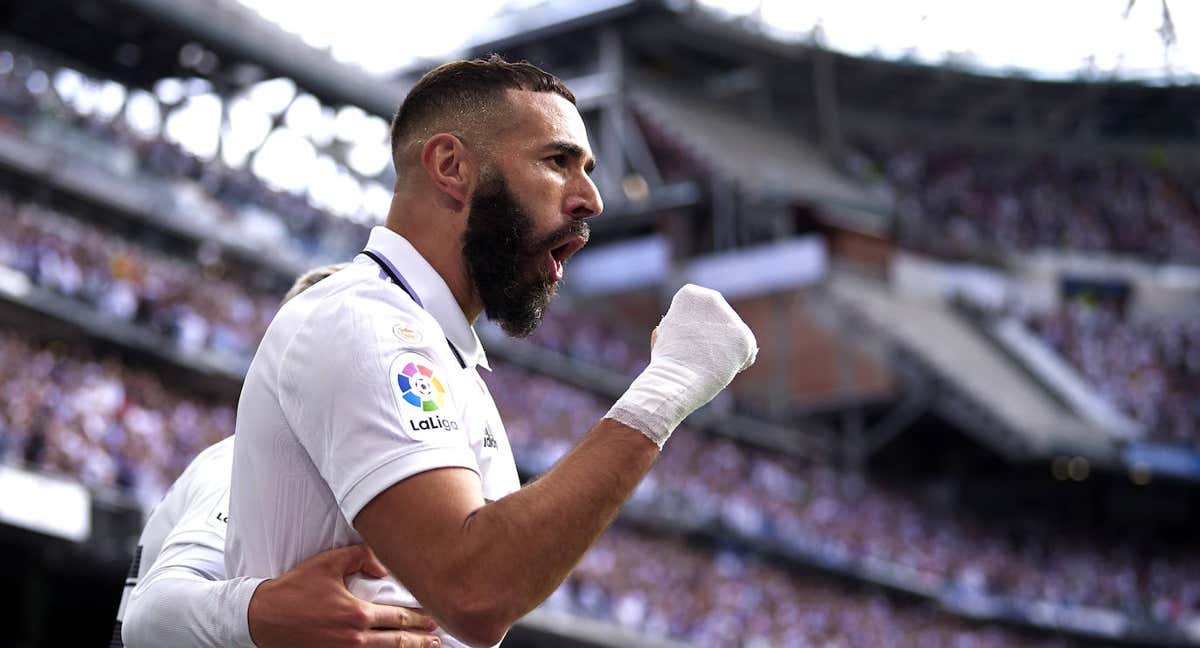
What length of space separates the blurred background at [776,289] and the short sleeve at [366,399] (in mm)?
13496

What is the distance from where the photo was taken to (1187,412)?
3553 cm

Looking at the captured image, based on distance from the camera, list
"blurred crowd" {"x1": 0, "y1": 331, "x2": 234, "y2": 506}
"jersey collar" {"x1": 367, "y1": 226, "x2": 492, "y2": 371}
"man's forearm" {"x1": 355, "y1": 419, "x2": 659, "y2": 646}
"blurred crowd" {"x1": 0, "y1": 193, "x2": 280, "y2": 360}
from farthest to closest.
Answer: "blurred crowd" {"x1": 0, "y1": 193, "x2": 280, "y2": 360}
"blurred crowd" {"x1": 0, "y1": 331, "x2": 234, "y2": 506}
"jersey collar" {"x1": 367, "y1": 226, "x2": 492, "y2": 371}
"man's forearm" {"x1": 355, "y1": 419, "x2": 659, "y2": 646}

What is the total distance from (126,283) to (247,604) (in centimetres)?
1927

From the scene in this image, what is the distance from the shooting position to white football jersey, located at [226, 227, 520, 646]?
2.33 metres

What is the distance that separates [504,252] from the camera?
8.88ft

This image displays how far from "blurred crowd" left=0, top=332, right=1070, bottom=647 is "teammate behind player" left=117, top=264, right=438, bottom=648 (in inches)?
455

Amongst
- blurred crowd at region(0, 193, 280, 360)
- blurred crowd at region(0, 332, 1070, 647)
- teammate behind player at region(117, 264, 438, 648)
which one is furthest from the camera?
blurred crowd at region(0, 193, 280, 360)

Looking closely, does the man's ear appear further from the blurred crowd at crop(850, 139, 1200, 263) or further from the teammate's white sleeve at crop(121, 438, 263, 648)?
the blurred crowd at crop(850, 139, 1200, 263)

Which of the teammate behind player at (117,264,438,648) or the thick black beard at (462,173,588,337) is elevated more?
the thick black beard at (462,173,588,337)

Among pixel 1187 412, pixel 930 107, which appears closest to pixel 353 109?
pixel 930 107

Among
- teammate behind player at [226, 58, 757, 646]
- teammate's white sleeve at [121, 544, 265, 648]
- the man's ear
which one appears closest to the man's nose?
teammate behind player at [226, 58, 757, 646]

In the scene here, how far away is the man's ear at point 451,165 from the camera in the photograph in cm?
272

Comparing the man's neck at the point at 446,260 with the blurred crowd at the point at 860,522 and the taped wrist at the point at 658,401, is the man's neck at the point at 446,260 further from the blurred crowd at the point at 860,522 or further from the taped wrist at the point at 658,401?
the blurred crowd at the point at 860,522

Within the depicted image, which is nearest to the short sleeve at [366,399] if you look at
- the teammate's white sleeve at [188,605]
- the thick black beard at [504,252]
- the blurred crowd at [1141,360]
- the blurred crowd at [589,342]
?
the thick black beard at [504,252]
